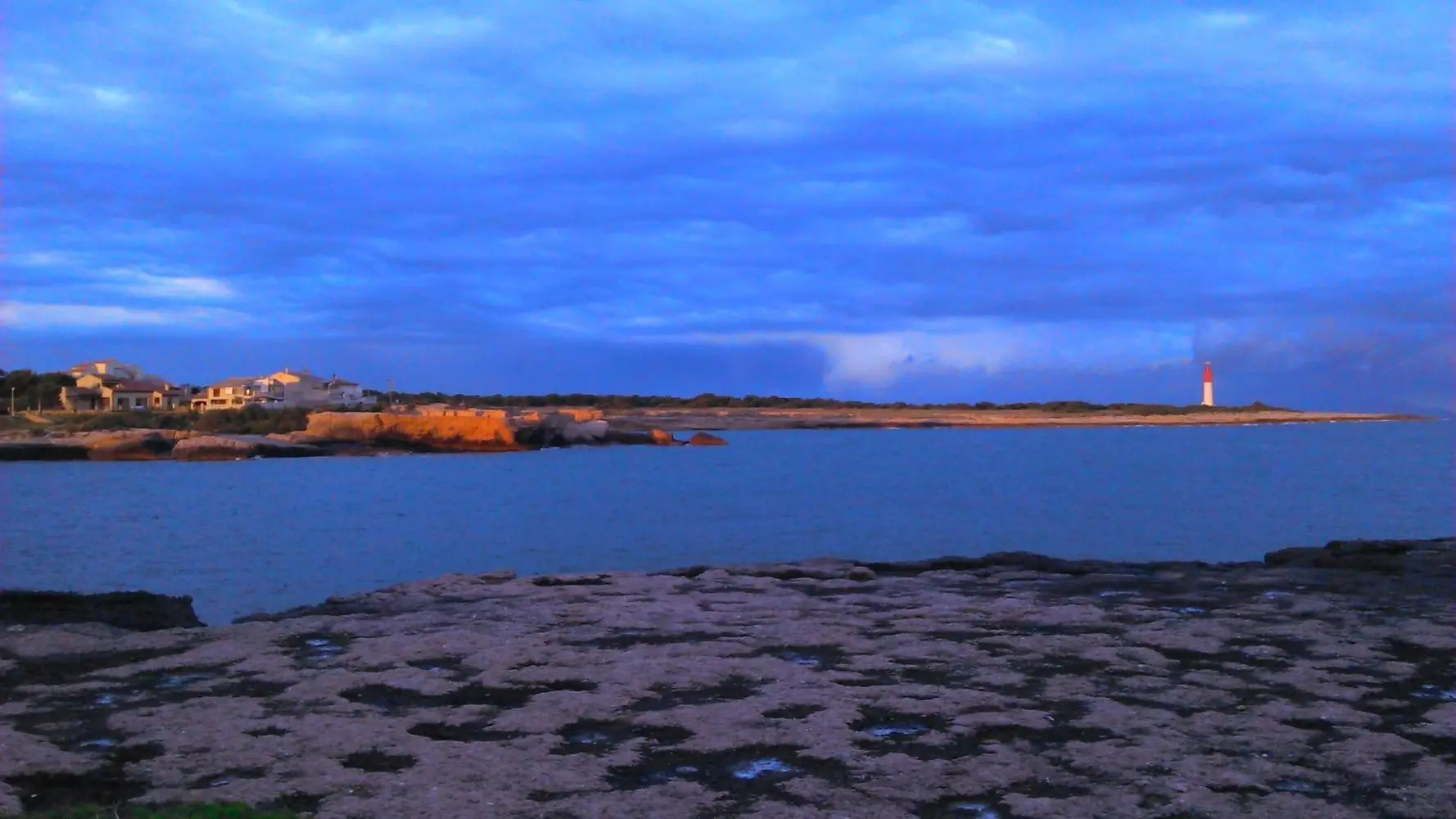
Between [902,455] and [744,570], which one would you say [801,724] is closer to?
[744,570]

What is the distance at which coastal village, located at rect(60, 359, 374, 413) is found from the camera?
126 m

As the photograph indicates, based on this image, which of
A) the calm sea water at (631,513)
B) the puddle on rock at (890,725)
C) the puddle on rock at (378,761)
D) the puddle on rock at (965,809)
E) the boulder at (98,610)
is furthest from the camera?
the calm sea water at (631,513)

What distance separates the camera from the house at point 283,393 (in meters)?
130

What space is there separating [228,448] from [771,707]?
86.1m

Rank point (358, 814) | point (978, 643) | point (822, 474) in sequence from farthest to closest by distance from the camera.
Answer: point (822, 474)
point (978, 643)
point (358, 814)

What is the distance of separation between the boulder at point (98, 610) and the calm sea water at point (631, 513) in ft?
19.2

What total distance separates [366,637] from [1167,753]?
843 cm

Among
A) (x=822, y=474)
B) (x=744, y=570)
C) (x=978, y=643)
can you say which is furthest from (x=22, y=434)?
(x=978, y=643)

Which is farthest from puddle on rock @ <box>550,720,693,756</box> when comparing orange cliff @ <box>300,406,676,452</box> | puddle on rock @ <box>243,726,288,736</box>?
orange cliff @ <box>300,406,676,452</box>

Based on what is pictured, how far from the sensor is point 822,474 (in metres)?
74.9

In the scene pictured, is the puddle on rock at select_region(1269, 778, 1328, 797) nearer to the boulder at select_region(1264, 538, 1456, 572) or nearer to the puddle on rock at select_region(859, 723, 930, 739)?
the puddle on rock at select_region(859, 723, 930, 739)

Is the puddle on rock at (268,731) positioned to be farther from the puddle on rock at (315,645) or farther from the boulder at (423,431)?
the boulder at (423,431)

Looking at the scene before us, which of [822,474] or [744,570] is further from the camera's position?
[822,474]

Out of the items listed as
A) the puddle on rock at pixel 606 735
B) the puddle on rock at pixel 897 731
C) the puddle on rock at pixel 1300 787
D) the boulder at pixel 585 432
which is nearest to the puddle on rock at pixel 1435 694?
the puddle on rock at pixel 1300 787
